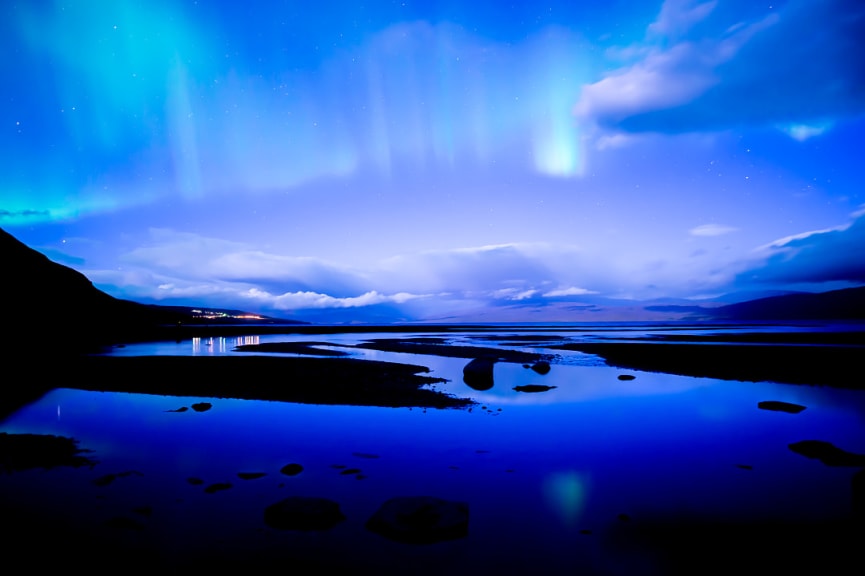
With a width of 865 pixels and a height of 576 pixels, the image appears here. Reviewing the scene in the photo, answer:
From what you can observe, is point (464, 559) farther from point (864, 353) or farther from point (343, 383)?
point (864, 353)

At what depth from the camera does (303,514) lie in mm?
7434

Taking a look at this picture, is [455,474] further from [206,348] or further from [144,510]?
[206,348]

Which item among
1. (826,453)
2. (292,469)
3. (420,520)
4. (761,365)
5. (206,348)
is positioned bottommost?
(761,365)

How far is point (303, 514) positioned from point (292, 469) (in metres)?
3.29

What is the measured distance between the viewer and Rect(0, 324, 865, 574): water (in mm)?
6699

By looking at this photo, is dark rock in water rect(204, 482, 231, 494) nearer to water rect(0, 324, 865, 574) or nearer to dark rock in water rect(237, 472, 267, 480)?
water rect(0, 324, 865, 574)

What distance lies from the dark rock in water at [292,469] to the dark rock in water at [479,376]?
13.5 metres

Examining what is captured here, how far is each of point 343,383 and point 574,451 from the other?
48.2 ft

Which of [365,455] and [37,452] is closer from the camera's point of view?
[37,452]


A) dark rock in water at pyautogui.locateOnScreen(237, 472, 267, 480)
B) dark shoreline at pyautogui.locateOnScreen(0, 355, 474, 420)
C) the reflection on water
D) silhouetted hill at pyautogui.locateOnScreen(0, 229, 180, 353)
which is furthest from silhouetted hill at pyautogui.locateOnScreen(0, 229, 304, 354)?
dark rock in water at pyautogui.locateOnScreen(237, 472, 267, 480)

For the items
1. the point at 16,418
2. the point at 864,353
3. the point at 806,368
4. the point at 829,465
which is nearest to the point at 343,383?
the point at 16,418

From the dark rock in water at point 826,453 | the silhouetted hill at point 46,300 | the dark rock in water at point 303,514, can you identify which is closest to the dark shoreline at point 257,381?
the dark rock in water at point 303,514

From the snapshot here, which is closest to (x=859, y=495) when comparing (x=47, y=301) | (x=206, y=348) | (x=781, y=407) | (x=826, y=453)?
(x=826, y=453)

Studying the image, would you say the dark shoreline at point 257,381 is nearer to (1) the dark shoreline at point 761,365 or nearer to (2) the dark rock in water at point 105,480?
(2) the dark rock in water at point 105,480
